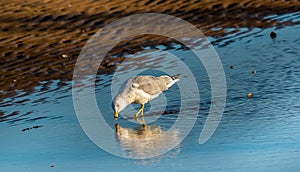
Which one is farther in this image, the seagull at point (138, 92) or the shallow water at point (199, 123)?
the seagull at point (138, 92)

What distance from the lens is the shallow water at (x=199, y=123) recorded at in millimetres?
8719

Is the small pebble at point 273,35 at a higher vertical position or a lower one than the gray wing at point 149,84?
higher

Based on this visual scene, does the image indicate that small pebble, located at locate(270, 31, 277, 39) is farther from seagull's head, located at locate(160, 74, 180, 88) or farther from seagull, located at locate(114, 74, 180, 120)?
seagull, located at locate(114, 74, 180, 120)

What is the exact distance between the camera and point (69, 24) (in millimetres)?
18094

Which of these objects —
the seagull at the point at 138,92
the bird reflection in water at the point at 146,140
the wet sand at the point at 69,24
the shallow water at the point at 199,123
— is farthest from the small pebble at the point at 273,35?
the bird reflection in water at the point at 146,140

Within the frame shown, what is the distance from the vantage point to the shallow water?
343 inches

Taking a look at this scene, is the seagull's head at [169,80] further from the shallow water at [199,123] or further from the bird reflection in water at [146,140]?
the bird reflection in water at [146,140]

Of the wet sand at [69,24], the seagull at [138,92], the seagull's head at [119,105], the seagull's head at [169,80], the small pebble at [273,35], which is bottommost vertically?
the seagull's head at [119,105]

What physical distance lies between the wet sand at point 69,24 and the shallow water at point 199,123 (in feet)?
3.58

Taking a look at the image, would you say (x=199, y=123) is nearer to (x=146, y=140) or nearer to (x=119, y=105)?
(x=146, y=140)

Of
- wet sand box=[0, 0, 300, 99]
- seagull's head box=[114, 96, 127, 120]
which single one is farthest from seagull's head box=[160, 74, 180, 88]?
wet sand box=[0, 0, 300, 99]

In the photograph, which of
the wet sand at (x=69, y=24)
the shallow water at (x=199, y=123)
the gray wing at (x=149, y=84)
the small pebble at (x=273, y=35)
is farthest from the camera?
the small pebble at (x=273, y=35)

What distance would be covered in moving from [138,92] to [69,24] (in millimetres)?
7602

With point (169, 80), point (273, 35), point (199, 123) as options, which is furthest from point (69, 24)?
point (199, 123)
